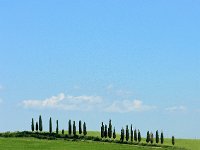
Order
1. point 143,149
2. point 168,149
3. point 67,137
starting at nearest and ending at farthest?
point 143,149 → point 168,149 → point 67,137

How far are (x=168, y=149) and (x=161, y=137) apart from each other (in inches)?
872

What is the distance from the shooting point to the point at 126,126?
163750 mm

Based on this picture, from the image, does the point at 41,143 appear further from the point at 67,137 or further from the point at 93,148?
the point at 67,137

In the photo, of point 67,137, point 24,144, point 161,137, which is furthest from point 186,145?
point 24,144

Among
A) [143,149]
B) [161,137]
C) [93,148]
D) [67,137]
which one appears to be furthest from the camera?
[161,137]

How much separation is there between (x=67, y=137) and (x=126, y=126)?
68.5 feet

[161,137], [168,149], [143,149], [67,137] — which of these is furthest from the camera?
[161,137]

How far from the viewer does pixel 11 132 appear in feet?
523

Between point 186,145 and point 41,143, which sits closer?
point 41,143

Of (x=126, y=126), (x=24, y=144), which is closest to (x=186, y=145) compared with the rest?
(x=126, y=126)

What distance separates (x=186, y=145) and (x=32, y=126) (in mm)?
50728

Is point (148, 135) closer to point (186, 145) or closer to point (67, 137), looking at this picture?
point (186, 145)

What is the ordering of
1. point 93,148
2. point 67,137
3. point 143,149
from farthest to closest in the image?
point 67,137
point 143,149
point 93,148

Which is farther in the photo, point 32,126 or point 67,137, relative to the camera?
point 32,126
